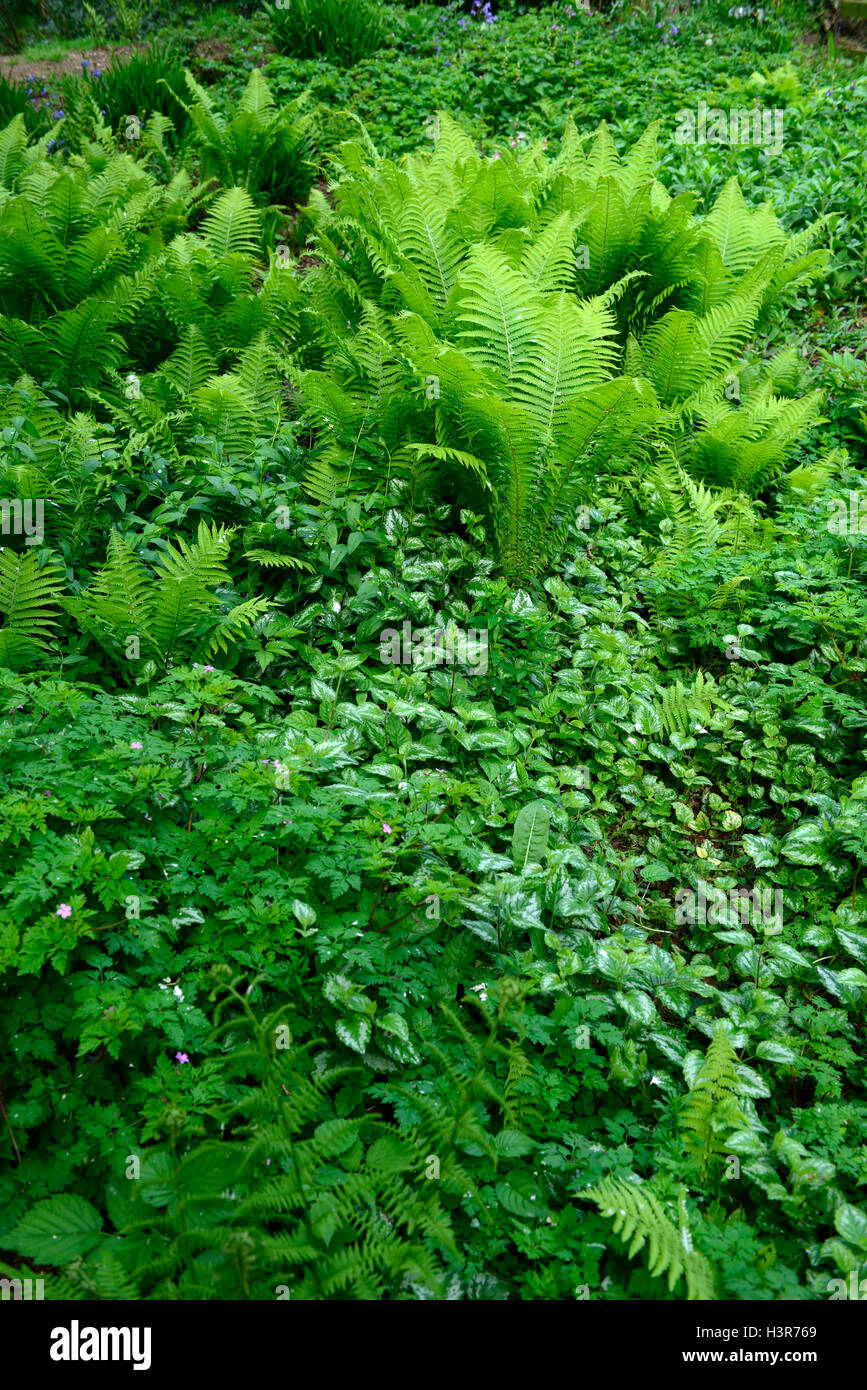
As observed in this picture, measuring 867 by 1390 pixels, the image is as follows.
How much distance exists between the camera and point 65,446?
11.1 feet

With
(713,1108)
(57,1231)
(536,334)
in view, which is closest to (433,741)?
(713,1108)

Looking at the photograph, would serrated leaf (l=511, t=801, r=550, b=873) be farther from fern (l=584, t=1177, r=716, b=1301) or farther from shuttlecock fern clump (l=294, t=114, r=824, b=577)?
shuttlecock fern clump (l=294, t=114, r=824, b=577)

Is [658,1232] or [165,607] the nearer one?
[658,1232]

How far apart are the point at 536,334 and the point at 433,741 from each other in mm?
1674

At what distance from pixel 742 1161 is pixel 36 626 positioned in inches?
90.5

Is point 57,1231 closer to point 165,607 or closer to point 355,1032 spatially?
point 355,1032

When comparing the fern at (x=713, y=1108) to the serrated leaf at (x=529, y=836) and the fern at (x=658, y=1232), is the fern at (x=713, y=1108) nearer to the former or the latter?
the fern at (x=658, y=1232)

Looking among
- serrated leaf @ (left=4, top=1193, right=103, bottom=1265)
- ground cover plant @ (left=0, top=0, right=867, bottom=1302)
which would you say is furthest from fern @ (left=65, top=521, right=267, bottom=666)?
serrated leaf @ (left=4, top=1193, right=103, bottom=1265)

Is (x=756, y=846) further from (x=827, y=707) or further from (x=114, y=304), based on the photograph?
(x=114, y=304)

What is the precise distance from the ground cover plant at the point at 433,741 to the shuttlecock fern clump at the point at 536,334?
0.02 meters

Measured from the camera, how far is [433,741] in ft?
8.91

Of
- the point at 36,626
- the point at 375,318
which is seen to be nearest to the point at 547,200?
the point at 375,318

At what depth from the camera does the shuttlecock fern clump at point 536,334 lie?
3.35 metres

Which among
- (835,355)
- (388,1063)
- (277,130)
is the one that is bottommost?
(388,1063)
